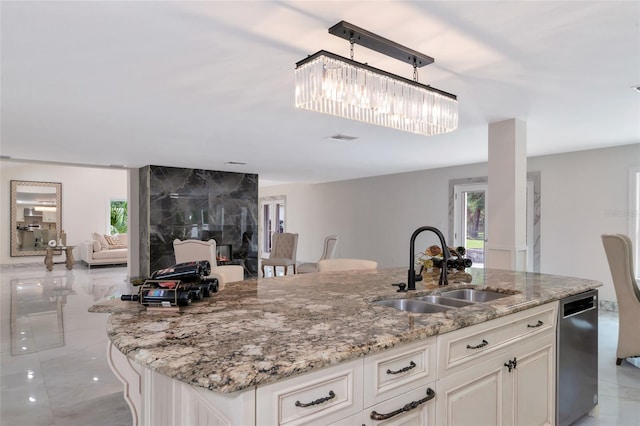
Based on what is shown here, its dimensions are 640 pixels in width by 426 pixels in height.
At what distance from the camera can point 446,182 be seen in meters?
7.54

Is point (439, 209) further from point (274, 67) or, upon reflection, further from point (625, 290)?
point (274, 67)

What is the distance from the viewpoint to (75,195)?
11195 millimetres

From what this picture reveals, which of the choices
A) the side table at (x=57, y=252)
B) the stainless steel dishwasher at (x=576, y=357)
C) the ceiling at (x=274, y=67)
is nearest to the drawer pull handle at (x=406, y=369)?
the stainless steel dishwasher at (x=576, y=357)

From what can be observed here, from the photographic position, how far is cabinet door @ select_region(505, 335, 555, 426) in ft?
6.01

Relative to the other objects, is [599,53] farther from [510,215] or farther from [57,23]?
[57,23]

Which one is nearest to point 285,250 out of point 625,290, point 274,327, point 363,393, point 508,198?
point 508,198

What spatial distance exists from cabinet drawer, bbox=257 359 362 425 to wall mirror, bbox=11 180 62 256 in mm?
12139

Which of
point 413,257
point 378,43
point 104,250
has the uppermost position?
point 378,43

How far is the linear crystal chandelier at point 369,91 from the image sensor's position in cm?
192

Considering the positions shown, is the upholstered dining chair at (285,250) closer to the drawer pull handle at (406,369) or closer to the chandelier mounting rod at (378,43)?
the chandelier mounting rod at (378,43)

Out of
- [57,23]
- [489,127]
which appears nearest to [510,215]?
[489,127]

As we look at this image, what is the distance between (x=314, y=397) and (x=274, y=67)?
2.15 metres

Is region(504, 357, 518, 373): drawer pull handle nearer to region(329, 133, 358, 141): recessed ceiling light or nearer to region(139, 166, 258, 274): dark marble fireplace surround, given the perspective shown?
region(329, 133, 358, 141): recessed ceiling light

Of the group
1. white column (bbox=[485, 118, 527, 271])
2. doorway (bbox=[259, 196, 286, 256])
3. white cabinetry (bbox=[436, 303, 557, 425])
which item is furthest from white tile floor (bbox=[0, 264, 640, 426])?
doorway (bbox=[259, 196, 286, 256])
